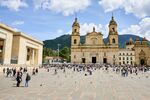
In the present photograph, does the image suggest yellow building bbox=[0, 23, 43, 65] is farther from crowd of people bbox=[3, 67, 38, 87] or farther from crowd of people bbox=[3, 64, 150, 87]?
crowd of people bbox=[3, 67, 38, 87]

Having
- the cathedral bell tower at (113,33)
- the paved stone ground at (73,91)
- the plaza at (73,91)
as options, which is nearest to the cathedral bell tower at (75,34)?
the cathedral bell tower at (113,33)

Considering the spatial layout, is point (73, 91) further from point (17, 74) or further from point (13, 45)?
point (13, 45)

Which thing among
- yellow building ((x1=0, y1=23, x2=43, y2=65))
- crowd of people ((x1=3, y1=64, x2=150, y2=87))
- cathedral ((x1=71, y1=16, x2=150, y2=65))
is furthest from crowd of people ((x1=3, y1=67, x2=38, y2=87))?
cathedral ((x1=71, y1=16, x2=150, y2=65))

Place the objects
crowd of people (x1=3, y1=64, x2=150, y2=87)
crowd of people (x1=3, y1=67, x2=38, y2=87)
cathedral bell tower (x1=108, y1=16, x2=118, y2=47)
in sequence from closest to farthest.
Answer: crowd of people (x1=3, y1=67, x2=38, y2=87) → crowd of people (x1=3, y1=64, x2=150, y2=87) → cathedral bell tower (x1=108, y1=16, x2=118, y2=47)

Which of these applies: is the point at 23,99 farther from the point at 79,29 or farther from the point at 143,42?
the point at 143,42

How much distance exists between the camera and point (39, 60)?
231 feet

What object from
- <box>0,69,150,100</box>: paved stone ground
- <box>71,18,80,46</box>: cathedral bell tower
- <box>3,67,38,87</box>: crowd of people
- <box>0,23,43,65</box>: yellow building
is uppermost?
<box>71,18,80,46</box>: cathedral bell tower

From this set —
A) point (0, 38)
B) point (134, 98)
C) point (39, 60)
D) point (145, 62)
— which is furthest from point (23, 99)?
point (145, 62)

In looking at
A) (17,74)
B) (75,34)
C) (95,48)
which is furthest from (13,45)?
(95,48)

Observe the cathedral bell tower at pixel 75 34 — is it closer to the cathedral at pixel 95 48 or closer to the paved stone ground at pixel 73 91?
the cathedral at pixel 95 48

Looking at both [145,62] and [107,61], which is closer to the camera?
[107,61]

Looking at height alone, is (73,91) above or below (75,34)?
below

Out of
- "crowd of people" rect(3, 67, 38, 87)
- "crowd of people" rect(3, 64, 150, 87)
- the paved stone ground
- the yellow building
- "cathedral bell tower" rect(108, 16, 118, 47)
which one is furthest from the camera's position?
"cathedral bell tower" rect(108, 16, 118, 47)

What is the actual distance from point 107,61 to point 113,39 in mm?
11005
